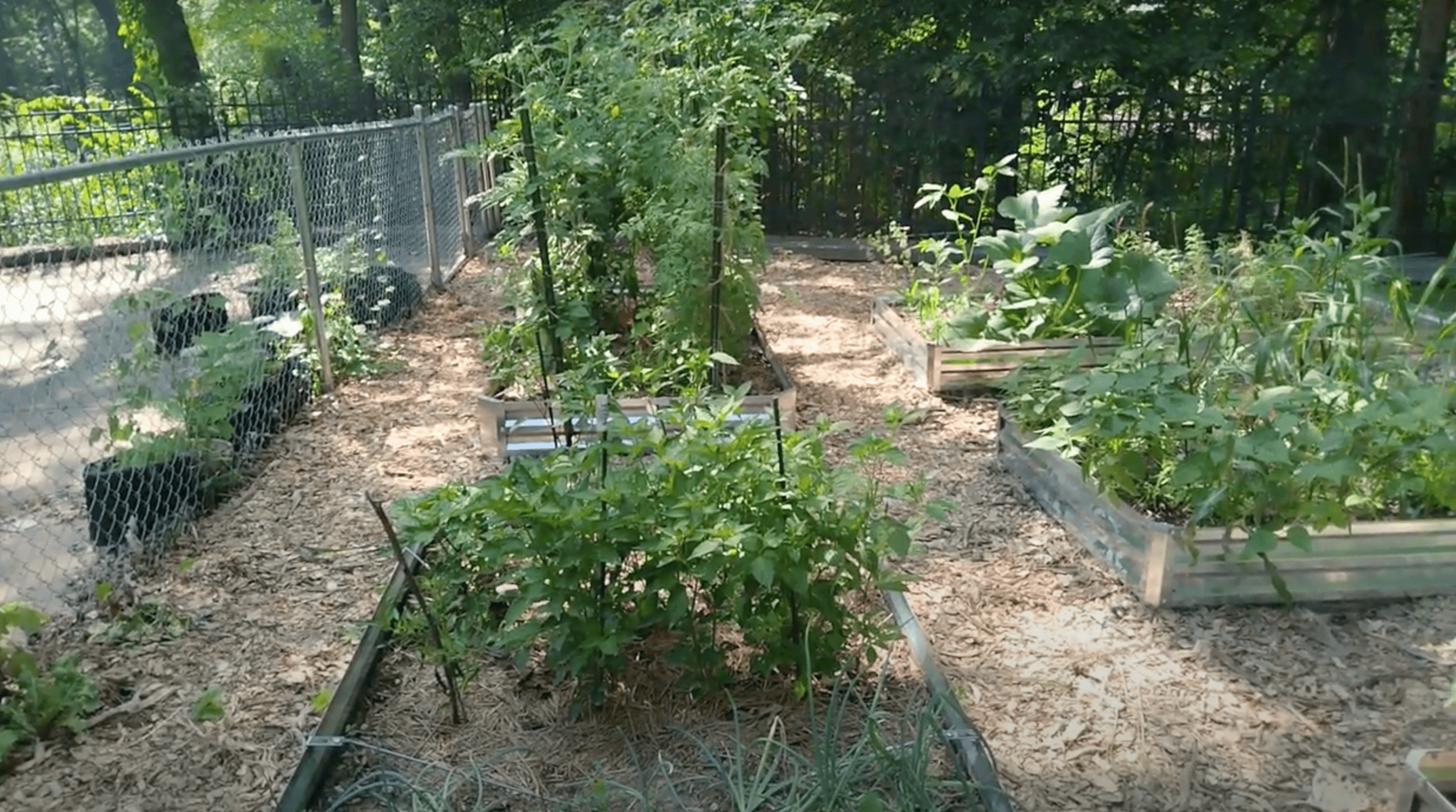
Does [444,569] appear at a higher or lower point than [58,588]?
higher

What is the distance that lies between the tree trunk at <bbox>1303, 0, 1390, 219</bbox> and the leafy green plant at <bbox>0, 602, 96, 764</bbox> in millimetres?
10022

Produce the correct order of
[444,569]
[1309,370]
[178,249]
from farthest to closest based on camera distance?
[178,249] < [1309,370] < [444,569]

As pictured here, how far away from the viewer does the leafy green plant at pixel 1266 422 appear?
3.10 metres

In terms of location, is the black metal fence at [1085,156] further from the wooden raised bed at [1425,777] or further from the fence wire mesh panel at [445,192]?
the wooden raised bed at [1425,777]

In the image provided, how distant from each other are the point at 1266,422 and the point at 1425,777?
1.36 m

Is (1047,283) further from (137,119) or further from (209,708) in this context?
(137,119)

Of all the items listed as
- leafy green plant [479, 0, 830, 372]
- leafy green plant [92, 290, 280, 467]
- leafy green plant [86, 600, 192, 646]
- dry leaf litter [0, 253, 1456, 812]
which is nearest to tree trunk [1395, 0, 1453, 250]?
leafy green plant [479, 0, 830, 372]

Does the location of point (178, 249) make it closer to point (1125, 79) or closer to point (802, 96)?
point (802, 96)

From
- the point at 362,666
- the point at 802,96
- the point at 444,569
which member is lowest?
the point at 362,666

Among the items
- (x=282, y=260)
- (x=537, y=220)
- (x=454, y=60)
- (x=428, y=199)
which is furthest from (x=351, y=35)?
(x=537, y=220)

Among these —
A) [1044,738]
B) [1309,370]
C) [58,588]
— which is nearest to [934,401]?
[1309,370]

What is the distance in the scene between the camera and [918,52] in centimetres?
1051

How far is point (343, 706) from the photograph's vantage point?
2.56m

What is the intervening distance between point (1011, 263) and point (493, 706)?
3.43 meters
